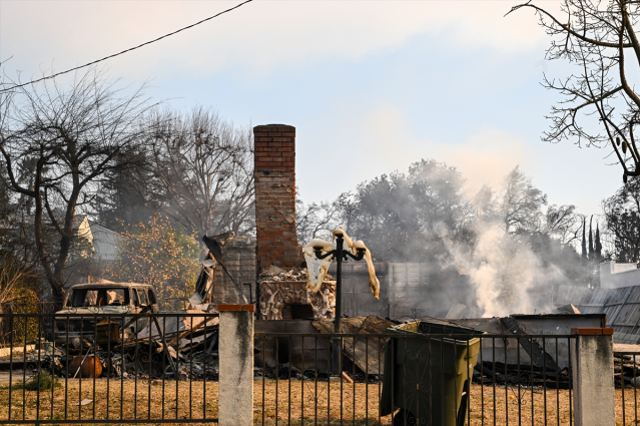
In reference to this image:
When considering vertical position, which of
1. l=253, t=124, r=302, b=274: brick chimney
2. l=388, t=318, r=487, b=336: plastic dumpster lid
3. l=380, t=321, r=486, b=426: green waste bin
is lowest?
l=380, t=321, r=486, b=426: green waste bin

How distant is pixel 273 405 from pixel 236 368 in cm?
195

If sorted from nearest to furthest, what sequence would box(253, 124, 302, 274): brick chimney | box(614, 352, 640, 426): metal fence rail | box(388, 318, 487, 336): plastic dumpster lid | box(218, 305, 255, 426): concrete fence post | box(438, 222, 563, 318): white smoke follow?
box(218, 305, 255, 426): concrete fence post < box(614, 352, 640, 426): metal fence rail < box(388, 318, 487, 336): plastic dumpster lid < box(253, 124, 302, 274): brick chimney < box(438, 222, 563, 318): white smoke

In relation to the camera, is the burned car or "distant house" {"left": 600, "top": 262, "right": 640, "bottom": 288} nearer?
the burned car

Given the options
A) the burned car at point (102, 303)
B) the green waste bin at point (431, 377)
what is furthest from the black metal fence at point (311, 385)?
the burned car at point (102, 303)

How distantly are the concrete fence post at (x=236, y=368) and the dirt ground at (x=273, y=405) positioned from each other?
270mm

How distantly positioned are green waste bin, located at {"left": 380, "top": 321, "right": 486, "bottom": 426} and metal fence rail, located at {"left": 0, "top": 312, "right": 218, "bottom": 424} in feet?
6.57

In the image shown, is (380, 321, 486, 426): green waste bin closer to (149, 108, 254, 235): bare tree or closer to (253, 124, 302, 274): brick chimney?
(253, 124, 302, 274): brick chimney

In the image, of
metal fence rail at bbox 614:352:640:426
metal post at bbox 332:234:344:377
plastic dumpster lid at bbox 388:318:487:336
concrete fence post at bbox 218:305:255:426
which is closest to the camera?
concrete fence post at bbox 218:305:255:426

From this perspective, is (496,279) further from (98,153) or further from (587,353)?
(587,353)

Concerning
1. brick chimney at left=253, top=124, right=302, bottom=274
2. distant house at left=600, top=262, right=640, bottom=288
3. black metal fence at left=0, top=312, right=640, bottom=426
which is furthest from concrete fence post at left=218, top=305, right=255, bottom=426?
distant house at left=600, top=262, right=640, bottom=288

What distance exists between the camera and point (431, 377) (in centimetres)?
660

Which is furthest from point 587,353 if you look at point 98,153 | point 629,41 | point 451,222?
point 451,222

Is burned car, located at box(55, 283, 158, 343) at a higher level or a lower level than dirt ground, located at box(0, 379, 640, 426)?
higher

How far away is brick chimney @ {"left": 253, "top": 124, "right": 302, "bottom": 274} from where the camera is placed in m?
13.9
